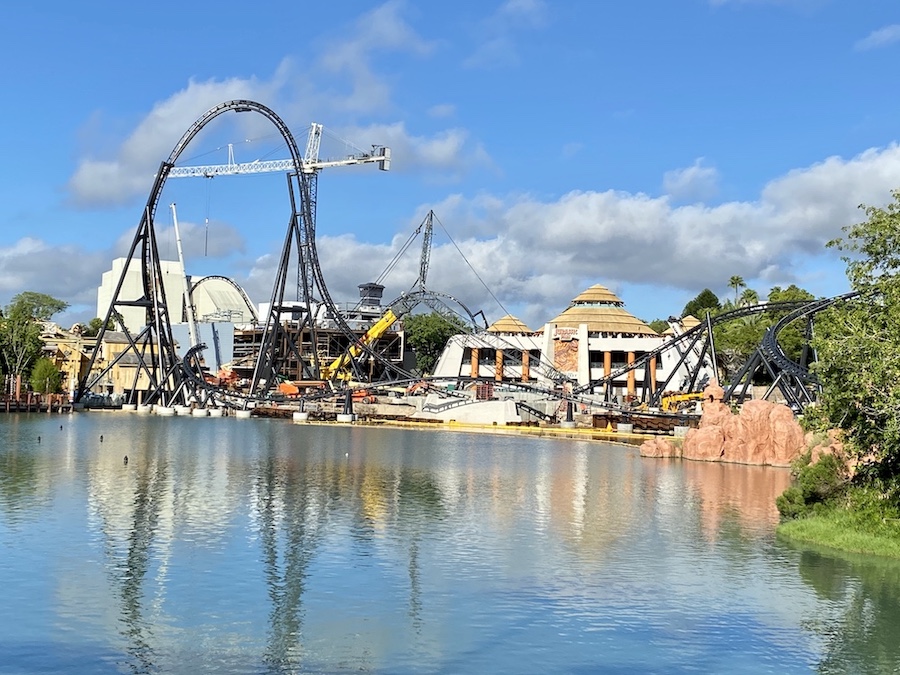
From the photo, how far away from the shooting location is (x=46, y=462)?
5056 cm

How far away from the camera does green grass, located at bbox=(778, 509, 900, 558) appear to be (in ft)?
93.6

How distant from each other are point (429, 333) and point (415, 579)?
108191 millimetres

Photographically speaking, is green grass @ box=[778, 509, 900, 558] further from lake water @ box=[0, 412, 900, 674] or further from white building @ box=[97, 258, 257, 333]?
white building @ box=[97, 258, 257, 333]

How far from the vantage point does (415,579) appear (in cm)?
2539

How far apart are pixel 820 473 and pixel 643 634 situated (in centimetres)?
1436

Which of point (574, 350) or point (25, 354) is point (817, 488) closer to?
point (574, 350)

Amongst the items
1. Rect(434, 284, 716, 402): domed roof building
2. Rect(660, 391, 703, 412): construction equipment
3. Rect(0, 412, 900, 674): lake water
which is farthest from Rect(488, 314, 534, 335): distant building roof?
Rect(0, 412, 900, 674): lake water

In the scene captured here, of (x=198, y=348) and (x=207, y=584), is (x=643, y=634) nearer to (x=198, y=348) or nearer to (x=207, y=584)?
(x=207, y=584)

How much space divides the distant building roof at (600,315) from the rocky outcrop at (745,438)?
174ft

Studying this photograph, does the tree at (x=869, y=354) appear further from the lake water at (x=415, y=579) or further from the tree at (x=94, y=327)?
the tree at (x=94, y=327)

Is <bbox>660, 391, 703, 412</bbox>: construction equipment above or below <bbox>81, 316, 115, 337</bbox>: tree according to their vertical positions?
below

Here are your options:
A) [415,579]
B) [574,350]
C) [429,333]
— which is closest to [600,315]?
[574,350]

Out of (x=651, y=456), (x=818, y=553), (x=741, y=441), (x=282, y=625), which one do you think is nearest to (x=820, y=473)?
(x=818, y=553)

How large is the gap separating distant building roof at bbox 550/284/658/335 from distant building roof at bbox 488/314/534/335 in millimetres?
5663
